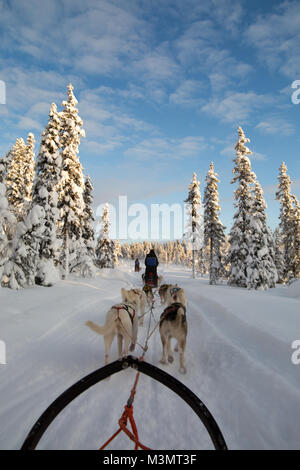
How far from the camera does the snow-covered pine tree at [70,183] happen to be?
57.8 ft

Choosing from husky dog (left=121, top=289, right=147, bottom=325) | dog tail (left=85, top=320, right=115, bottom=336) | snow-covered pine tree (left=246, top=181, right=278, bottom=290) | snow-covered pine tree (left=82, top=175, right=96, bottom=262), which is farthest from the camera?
snow-covered pine tree (left=82, top=175, right=96, bottom=262)

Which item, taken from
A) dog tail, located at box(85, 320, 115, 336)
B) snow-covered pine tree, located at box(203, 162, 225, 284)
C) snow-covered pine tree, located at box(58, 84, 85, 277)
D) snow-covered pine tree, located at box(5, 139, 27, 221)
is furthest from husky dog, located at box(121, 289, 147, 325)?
snow-covered pine tree, located at box(5, 139, 27, 221)

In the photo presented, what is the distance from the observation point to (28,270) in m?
11.9

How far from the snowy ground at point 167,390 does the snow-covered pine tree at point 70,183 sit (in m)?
12.2

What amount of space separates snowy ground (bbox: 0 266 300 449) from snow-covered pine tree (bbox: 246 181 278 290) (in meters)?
13.3

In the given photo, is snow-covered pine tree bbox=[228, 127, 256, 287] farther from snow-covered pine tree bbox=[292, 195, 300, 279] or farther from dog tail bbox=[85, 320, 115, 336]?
dog tail bbox=[85, 320, 115, 336]

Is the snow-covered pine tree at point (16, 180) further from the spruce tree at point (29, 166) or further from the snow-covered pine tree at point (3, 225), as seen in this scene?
the snow-covered pine tree at point (3, 225)

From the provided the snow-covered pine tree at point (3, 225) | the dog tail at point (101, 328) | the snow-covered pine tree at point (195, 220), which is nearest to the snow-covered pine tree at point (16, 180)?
the snow-covered pine tree at point (3, 225)

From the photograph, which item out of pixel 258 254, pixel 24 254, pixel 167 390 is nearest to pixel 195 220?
pixel 258 254

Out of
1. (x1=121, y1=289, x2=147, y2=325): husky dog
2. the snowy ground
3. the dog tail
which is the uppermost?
the dog tail

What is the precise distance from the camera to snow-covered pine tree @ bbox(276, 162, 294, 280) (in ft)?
81.3

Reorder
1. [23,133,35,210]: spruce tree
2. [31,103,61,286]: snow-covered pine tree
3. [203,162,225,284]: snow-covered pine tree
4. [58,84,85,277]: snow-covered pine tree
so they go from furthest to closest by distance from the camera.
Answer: [203,162,225,284]: snow-covered pine tree → [23,133,35,210]: spruce tree → [58,84,85,277]: snow-covered pine tree → [31,103,61,286]: snow-covered pine tree

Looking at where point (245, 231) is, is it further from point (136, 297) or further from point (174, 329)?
point (174, 329)

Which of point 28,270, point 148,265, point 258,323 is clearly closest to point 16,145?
point 28,270
